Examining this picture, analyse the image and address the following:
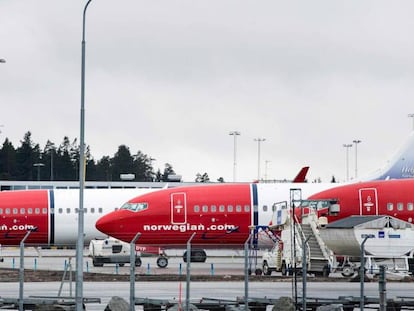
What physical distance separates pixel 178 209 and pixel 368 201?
9.16 metres

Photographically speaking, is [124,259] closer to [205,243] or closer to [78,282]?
[205,243]

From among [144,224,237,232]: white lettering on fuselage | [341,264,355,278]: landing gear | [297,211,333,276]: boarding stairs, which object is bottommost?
[341,264,355,278]: landing gear

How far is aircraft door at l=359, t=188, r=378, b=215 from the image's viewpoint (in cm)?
5566

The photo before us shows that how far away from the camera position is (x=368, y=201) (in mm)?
55844

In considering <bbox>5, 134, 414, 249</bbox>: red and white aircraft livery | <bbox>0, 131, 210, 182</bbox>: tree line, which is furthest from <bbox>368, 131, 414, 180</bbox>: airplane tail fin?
<bbox>0, 131, 210, 182</bbox>: tree line

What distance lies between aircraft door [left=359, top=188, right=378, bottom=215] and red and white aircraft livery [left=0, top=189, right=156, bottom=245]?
15.2m

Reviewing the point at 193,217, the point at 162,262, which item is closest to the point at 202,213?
the point at 193,217

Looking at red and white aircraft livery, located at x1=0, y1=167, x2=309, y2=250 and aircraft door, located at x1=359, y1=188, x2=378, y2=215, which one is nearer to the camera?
aircraft door, located at x1=359, y1=188, x2=378, y2=215

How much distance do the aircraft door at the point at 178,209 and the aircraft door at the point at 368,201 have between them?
28.0 ft

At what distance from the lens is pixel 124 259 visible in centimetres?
5956

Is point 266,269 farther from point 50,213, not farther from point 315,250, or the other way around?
point 50,213

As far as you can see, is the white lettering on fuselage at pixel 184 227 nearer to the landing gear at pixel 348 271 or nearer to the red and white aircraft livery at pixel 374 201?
the red and white aircraft livery at pixel 374 201

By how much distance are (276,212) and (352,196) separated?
12.1ft

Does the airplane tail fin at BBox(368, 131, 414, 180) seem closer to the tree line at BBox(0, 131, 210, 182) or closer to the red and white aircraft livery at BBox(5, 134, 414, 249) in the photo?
the red and white aircraft livery at BBox(5, 134, 414, 249)
